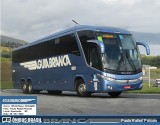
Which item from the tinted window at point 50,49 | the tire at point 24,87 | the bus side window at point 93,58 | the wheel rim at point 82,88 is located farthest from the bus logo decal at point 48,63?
the bus side window at point 93,58

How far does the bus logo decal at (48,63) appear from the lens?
892 inches

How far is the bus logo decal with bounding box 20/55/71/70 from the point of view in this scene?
74.4 feet

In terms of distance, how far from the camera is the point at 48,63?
2508 cm

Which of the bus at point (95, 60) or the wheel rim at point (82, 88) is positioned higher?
the bus at point (95, 60)

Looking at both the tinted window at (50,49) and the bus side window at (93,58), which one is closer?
the bus side window at (93,58)

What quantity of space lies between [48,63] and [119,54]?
20.0ft

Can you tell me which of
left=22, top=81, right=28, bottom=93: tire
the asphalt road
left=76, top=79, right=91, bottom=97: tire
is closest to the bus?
left=76, top=79, right=91, bottom=97: tire

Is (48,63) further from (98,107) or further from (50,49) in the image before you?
(98,107)

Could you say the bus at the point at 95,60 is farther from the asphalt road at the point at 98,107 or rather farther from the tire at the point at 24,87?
the tire at the point at 24,87

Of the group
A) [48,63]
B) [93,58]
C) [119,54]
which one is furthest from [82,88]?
[48,63]

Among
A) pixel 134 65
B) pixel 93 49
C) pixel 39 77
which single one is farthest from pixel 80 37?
pixel 39 77

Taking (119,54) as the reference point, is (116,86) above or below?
below

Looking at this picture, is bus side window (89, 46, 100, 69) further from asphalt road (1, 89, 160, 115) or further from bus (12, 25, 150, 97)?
asphalt road (1, 89, 160, 115)

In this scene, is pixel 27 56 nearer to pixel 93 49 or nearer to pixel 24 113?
pixel 93 49
